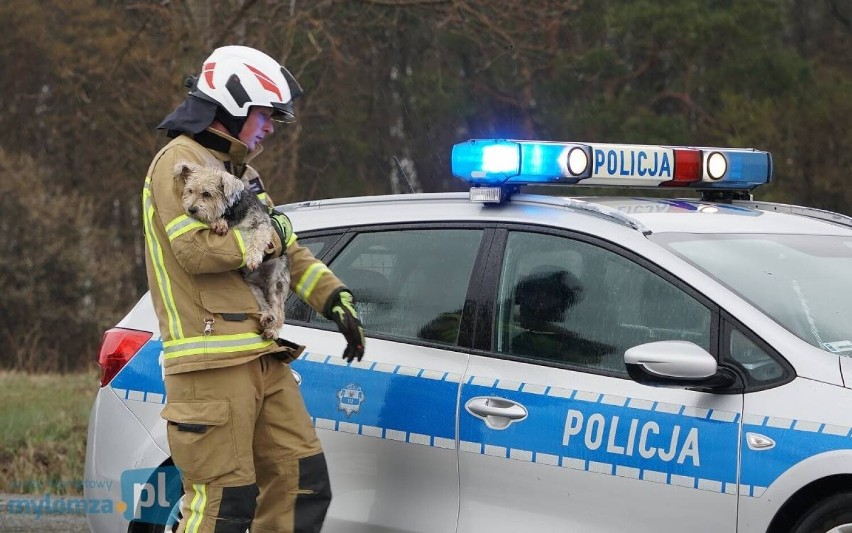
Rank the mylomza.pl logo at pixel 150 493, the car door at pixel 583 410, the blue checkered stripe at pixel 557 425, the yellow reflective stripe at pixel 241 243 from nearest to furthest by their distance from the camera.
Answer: the blue checkered stripe at pixel 557 425 < the car door at pixel 583 410 < the yellow reflective stripe at pixel 241 243 < the mylomza.pl logo at pixel 150 493

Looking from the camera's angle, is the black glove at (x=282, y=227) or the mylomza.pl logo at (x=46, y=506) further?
the mylomza.pl logo at (x=46, y=506)

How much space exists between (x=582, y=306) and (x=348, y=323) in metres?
0.72

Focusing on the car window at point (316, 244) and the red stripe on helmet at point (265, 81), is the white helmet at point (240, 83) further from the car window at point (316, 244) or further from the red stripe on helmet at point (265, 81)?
the car window at point (316, 244)

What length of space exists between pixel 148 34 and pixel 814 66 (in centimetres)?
1584

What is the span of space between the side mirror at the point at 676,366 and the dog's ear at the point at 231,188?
1.23 metres

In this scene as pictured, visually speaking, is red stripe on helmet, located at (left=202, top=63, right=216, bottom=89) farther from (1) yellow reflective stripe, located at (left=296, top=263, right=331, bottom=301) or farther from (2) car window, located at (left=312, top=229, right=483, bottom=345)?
(2) car window, located at (left=312, top=229, right=483, bottom=345)

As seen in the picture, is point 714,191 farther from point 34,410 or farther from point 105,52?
point 105,52

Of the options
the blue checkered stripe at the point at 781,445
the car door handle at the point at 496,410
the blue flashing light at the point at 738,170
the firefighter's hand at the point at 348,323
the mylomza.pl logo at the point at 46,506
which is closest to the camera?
the blue checkered stripe at the point at 781,445

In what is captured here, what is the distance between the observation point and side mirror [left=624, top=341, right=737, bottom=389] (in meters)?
3.57

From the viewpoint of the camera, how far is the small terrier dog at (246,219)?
3.88 m

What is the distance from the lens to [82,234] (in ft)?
71.7

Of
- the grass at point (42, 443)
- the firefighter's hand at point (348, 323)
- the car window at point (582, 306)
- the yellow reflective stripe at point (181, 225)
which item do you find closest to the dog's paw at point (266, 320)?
the firefighter's hand at point (348, 323)

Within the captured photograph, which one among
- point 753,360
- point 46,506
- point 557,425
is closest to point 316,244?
point 557,425

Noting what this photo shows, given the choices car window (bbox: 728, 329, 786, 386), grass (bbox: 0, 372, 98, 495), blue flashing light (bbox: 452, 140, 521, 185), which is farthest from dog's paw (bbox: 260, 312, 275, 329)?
grass (bbox: 0, 372, 98, 495)
